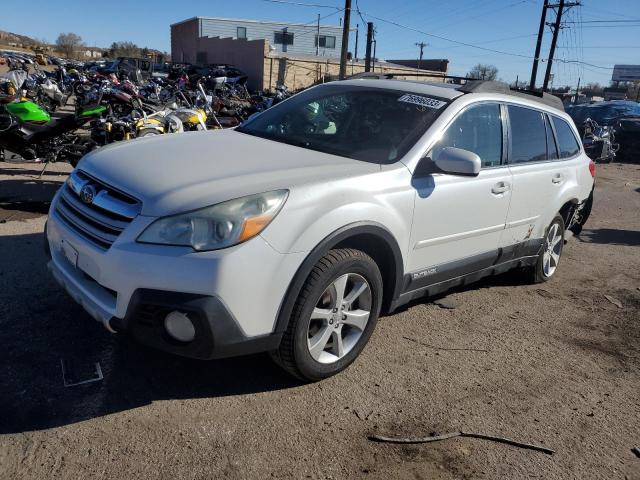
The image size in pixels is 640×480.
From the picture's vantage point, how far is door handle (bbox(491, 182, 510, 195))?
4066mm

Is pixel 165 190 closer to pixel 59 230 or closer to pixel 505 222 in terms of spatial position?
pixel 59 230

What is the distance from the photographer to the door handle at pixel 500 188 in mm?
4066

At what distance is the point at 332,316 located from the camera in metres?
3.17

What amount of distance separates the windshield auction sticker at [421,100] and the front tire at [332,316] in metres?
1.29

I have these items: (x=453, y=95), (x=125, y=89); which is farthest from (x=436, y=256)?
(x=125, y=89)

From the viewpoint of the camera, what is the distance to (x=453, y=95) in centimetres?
395

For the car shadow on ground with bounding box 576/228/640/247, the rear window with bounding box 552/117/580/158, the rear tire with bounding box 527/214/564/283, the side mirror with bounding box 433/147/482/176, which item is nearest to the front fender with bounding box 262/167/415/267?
the side mirror with bounding box 433/147/482/176

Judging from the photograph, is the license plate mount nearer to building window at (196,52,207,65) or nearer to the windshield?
the windshield

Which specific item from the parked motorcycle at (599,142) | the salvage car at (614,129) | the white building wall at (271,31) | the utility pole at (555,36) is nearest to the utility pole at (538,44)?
the utility pole at (555,36)

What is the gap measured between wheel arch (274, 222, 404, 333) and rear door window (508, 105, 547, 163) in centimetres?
158

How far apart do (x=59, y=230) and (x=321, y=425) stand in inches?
73.0

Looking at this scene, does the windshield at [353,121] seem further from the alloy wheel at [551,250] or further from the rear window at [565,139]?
the alloy wheel at [551,250]

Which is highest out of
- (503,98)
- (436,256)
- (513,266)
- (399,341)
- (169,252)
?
(503,98)

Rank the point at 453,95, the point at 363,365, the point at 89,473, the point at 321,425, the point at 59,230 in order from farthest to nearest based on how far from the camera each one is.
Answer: the point at 453,95, the point at 363,365, the point at 59,230, the point at 321,425, the point at 89,473
